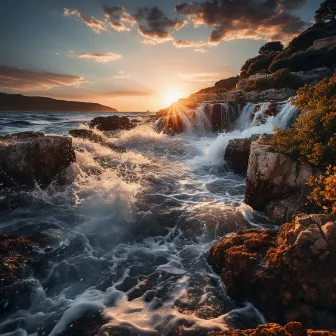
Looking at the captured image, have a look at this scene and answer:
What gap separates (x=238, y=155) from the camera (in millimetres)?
13180

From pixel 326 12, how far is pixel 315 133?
62452 mm

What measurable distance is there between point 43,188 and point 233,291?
339 inches

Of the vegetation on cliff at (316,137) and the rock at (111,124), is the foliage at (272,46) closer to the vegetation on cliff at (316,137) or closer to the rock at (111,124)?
the rock at (111,124)

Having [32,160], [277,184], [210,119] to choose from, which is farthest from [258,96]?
[32,160]

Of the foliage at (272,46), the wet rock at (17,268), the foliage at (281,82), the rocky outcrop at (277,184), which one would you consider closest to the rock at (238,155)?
the rocky outcrop at (277,184)

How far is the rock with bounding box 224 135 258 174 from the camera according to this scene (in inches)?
500

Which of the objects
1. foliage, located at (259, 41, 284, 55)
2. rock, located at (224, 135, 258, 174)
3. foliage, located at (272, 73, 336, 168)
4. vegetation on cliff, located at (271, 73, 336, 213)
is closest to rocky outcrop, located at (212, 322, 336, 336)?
vegetation on cliff, located at (271, 73, 336, 213)

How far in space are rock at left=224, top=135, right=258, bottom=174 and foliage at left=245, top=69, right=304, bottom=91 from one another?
23.1 meters

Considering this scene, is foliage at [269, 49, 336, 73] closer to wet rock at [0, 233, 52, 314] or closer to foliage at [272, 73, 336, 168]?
foliage at [272, 73, 336, 168]

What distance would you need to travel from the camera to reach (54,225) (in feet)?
27.5

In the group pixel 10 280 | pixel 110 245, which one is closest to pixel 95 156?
pixel 110 245

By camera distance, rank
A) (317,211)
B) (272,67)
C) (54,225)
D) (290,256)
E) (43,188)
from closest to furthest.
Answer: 1. (290,256)
2. (317,211)
3. (54,225)
4. (43,188)
5. (272,67)

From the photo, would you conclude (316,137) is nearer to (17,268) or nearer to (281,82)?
(17,268)

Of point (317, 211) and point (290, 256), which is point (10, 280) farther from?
point (317, 211)
